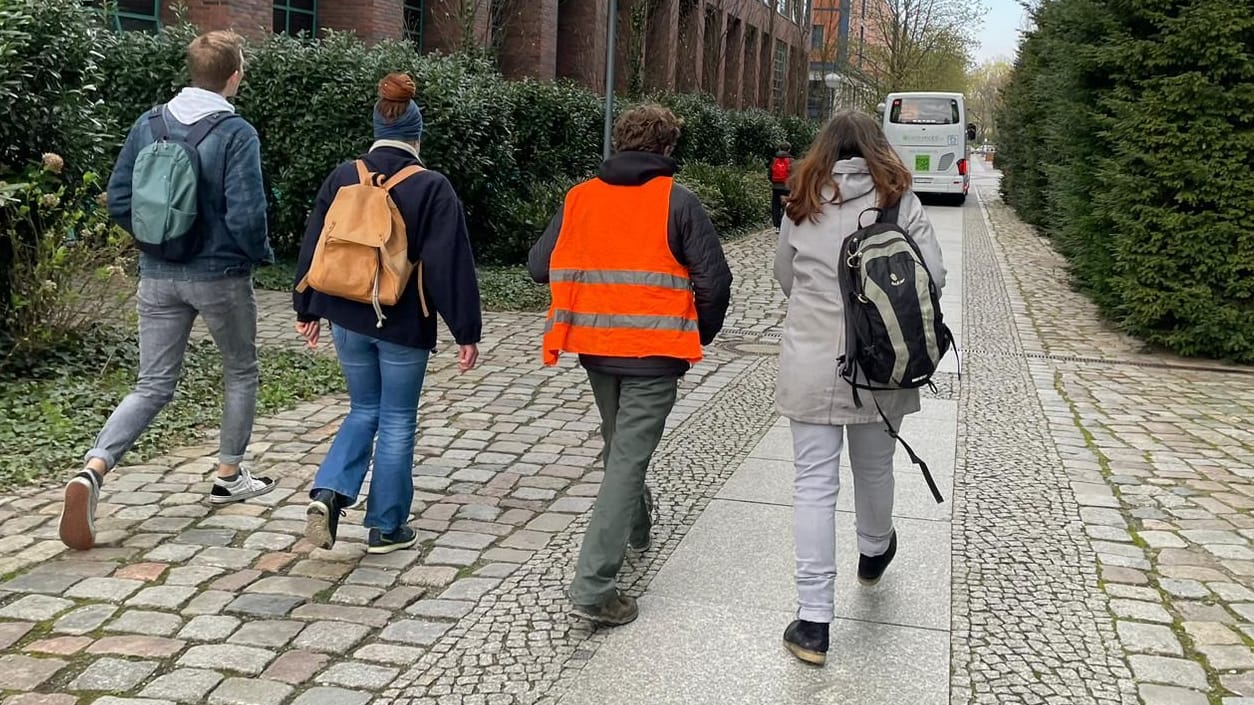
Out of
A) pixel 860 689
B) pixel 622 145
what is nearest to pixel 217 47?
pixel 622 145

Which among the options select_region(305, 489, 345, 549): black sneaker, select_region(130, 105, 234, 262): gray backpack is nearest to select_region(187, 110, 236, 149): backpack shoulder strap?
select_region(130, 105, 234, 262): gray backpack

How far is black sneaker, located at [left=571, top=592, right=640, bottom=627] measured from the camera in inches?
156

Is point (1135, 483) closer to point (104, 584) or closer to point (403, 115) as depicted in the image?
point (403, 115)

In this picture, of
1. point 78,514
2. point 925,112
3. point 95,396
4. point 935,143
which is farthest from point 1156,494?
point 925,112

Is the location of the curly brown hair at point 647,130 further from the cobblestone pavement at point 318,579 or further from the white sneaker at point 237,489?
the white sneaker at point 237,489

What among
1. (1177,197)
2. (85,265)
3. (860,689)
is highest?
(1177,197)

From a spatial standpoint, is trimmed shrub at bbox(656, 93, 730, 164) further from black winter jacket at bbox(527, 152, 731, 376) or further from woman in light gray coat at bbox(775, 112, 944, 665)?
woman in light gray coat at bbox(775, 112, 944, 665)

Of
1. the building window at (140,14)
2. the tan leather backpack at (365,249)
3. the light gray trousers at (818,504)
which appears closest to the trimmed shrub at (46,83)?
the tan leather backpack at (365,249)

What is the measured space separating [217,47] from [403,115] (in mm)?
886

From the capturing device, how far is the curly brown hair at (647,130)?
3951 mm

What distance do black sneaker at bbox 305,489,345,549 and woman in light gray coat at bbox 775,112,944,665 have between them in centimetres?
172

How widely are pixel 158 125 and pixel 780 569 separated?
9.68ft

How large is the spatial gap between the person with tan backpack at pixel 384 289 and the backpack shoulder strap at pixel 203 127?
1.94ft

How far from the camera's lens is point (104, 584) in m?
4.20
